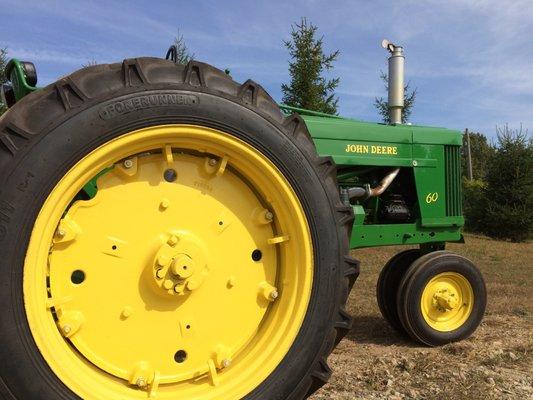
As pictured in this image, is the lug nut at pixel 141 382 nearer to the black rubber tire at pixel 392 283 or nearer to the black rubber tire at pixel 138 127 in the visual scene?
the black rubber tire at pixel 138 127

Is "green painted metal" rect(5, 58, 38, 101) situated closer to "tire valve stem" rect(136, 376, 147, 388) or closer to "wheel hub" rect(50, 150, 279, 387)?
"wheel hub" rect(50, 150, 279, 387)

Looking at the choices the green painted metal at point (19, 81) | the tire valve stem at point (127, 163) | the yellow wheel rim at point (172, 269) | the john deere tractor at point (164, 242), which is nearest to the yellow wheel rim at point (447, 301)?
the john deere tractor at point (164, 242)

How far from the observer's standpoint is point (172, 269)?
1956 millimetres

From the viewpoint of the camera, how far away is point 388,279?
14.3ft

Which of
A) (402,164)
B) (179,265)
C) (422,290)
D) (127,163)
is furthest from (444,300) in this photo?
(127,163)

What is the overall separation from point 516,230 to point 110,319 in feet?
55.2

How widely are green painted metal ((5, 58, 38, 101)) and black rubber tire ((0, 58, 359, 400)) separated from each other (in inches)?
25.4

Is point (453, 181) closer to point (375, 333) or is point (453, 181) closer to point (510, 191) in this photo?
point (375, 333)

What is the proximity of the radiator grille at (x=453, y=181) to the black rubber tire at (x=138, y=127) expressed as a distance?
240cm

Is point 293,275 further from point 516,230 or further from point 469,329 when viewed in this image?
point 516,230

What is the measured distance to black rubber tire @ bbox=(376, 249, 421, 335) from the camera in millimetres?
4227

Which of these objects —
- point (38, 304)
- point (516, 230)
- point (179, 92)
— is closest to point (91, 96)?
point (179, 92)

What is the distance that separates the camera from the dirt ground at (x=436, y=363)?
2.90 m

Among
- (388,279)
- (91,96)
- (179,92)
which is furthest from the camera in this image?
(388,279)
